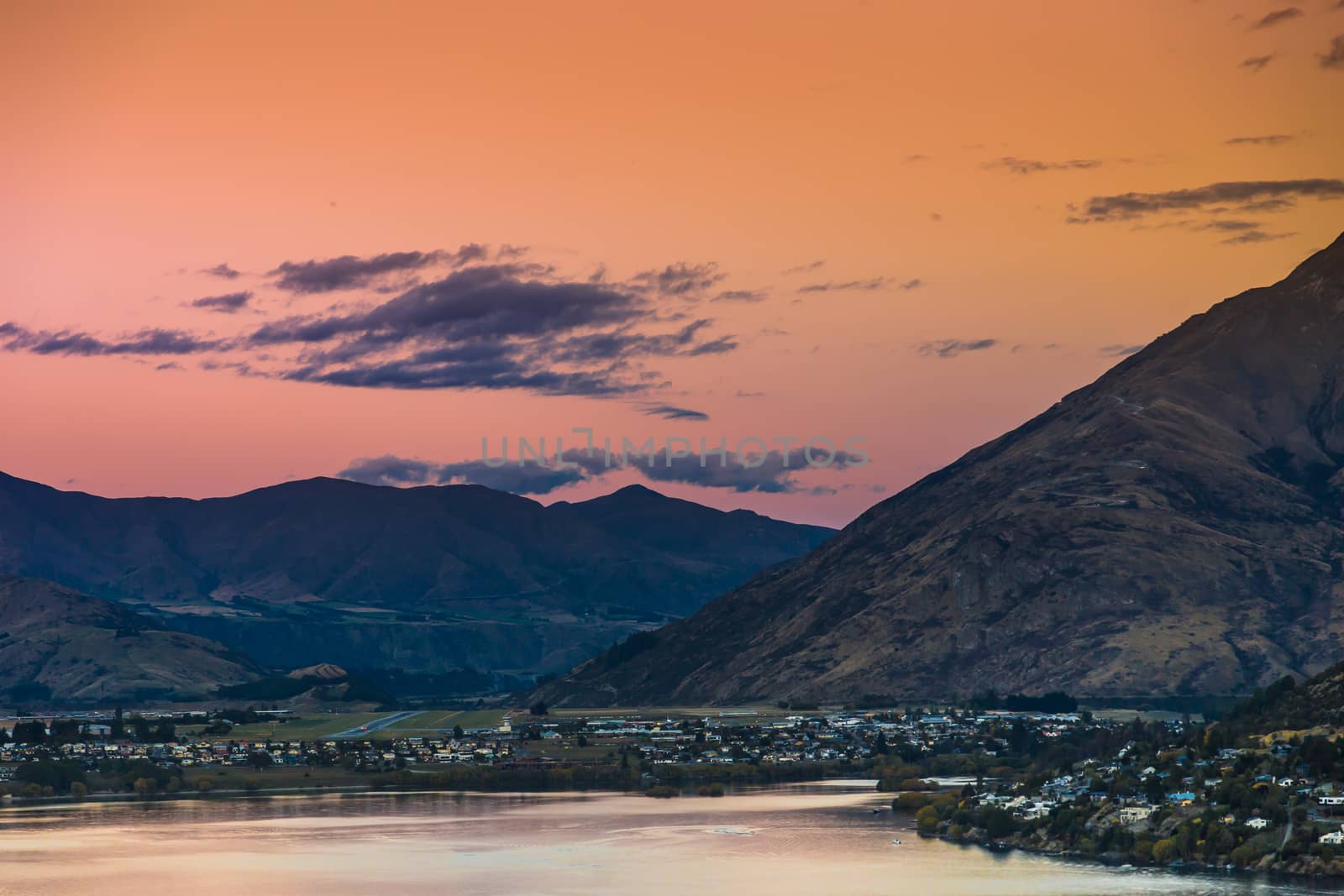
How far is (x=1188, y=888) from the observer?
11738cm

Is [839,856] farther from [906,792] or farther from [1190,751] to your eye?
[906,792]

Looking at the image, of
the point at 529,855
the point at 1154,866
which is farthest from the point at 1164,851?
the point at 529,855

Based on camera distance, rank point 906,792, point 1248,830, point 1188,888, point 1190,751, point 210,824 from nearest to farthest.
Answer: point 1188,888 < point 1248,830 < point 1190,751 < point 210,824 < point 906,792

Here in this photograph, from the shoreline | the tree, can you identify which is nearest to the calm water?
the shoreline

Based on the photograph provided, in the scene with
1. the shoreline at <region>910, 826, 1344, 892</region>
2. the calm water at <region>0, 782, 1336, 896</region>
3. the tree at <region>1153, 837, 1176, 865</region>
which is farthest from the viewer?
the tree at <region>1153, 837, 1176, 865</region>

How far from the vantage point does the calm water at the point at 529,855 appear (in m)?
128

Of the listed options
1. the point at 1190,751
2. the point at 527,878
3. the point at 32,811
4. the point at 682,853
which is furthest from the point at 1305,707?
the point at 32,811

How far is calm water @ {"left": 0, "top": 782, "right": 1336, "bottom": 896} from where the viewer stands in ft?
420

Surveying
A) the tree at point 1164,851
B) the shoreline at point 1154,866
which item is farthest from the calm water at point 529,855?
the tree at point 1164,851

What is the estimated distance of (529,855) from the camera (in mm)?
146000

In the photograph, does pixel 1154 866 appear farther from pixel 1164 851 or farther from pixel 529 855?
pixel 529 855

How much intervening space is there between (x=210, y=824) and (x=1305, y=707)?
97160 millimetres

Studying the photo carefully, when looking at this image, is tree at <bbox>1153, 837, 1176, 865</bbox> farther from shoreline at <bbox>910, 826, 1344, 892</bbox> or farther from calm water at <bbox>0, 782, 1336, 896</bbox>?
calm water at <bbox>0, 782, 1336, 896</bbox>

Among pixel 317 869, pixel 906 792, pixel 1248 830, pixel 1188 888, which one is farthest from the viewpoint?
pixel 906 792
